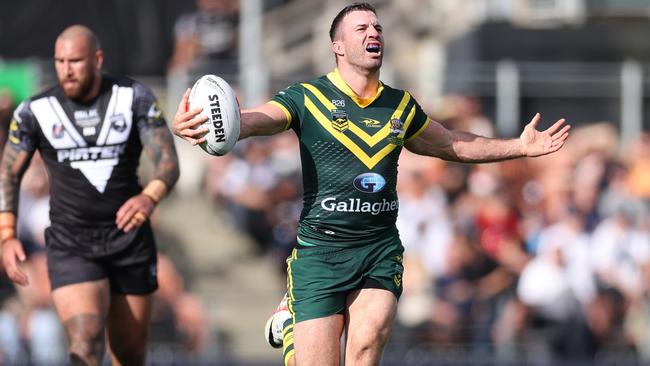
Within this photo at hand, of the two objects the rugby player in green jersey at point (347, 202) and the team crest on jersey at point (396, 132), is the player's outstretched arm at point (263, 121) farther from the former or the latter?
→ the team crest on jersey at point (396, 132)

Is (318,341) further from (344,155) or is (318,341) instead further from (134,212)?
(134,212)

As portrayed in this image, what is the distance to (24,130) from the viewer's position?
31.4 feet

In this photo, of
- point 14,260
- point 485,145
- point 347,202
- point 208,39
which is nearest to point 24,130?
point 14,260

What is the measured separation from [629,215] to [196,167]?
6281mm

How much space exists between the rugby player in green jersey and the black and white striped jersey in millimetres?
1750

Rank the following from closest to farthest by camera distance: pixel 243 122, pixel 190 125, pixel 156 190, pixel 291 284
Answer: pixel 190 125 → pixel 243 122 → pixel 291 284 → pixel 156 190

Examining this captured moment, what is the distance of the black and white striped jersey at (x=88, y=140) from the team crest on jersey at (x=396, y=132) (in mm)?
2006

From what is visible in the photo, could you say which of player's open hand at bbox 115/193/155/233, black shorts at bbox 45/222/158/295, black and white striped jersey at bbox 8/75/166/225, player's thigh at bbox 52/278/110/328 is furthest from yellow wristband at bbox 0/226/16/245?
player's open hand at bbox 115/193/155/233

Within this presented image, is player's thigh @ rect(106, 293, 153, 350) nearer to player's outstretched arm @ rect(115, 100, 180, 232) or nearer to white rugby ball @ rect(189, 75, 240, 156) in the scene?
player's outstretched arm @ rect(115, 100, 180, 232)

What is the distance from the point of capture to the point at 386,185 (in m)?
8.31

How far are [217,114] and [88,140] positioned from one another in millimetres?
2246

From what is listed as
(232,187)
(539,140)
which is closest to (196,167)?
(232,187)

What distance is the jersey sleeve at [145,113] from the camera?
9609 millimetres

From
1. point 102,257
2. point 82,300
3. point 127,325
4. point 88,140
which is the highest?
point 88,140
